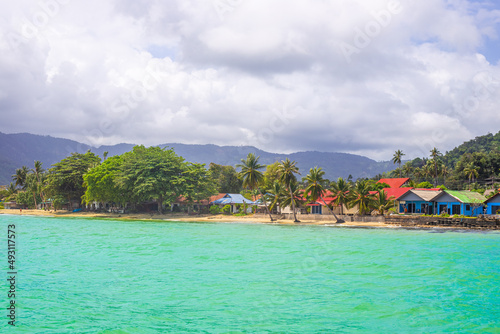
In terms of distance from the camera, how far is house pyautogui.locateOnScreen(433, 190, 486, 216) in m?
55.2

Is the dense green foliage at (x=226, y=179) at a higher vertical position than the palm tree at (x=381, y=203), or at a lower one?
higher

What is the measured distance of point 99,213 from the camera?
7512 centimetres

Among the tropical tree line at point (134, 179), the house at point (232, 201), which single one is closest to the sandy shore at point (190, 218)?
the tropical tree line at point (134, 179)

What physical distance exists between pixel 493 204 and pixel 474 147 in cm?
9301

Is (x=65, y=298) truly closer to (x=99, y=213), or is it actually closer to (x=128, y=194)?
(x=128, y=194)

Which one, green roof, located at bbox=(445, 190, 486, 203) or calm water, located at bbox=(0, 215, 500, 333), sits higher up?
green roof, located at bbox=(445, 190, 486, 203)

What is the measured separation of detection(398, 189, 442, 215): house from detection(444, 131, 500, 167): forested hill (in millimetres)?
73439

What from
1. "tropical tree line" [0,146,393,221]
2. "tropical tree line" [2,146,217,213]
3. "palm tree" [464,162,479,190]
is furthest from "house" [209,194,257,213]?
"palm tree" [464,162,479,190]

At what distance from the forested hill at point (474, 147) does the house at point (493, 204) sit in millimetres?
76237

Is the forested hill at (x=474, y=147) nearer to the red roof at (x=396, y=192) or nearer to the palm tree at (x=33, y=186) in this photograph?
the red roof at (x=396, y=192)

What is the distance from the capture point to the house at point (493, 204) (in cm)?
5319

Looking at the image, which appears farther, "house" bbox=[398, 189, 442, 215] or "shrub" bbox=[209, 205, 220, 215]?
"shrub" bbox=[209, 205, 220, 215]

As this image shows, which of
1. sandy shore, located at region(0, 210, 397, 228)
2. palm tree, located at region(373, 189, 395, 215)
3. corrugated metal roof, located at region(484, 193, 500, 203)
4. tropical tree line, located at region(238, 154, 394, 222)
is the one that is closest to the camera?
corrugated metal roof, located at region(484, 193, 500, 203)

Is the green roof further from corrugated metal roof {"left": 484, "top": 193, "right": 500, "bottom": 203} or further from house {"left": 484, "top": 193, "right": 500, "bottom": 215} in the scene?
corrugated metal roof {"left": 484, "top": 193, "right": 500, "bottom": 203}
